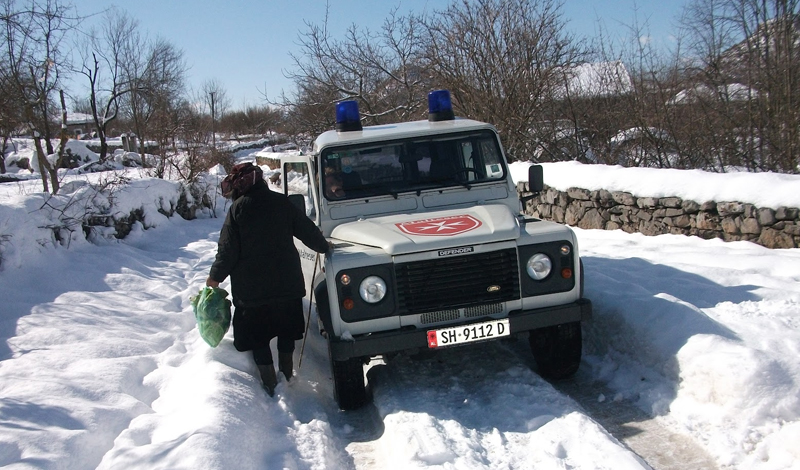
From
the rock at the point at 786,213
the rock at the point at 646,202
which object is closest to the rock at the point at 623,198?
the rock at the point at 646,202

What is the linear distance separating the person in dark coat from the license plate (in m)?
1.01

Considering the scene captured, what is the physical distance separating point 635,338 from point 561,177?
6348 millimetres

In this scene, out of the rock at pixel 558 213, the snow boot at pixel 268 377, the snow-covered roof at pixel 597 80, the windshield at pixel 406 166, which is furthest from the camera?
the snow-covered roof at pixel 597 80

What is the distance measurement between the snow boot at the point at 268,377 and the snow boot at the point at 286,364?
16cm

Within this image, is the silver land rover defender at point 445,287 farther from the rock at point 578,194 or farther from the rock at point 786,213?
the rock at point 578,194

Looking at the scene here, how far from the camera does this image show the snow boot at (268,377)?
4797mm

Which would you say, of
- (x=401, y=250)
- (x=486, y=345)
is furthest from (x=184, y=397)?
(x=486, y=345)

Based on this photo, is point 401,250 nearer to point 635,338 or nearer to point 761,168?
point 635,338

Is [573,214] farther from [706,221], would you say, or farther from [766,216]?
[766,216]

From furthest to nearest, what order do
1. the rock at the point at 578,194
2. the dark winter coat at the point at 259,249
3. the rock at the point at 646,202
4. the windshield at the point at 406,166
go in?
the rock at the point at 578,194 < the rock at the point at 646,202 < the windshield at the point at 406,166 < the dark winter coat at the point at 259,249

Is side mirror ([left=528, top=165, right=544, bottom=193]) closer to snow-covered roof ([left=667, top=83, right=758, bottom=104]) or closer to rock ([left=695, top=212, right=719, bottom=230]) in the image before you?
rock ([left=695, top=212, right=719, bottom=230])

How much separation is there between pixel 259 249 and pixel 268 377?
96cm

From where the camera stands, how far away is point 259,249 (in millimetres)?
4680

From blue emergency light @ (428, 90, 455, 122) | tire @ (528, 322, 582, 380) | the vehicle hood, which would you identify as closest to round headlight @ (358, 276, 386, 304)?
the vehicle hood
